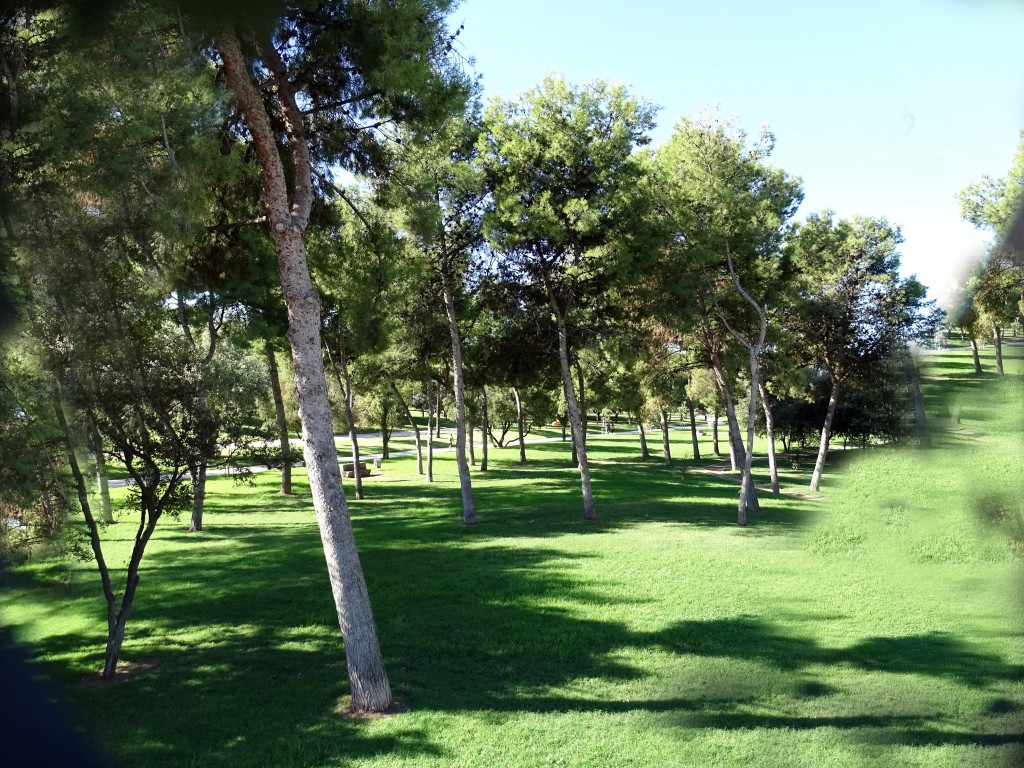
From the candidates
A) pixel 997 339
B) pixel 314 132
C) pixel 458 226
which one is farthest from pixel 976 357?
pixel 458 226

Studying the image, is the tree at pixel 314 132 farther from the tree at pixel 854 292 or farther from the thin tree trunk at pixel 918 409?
the thin tree trunk at pixel 918 409

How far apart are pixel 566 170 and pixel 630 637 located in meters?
13.2

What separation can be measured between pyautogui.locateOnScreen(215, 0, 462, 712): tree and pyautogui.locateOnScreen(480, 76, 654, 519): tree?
10810 millimetres

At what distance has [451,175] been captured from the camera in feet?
62.7

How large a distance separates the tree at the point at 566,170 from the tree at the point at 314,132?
1081 cm

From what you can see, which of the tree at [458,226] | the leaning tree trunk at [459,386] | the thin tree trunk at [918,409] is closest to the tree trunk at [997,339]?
the thin tree trunk at [918,409]

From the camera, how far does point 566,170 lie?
63.2 feet

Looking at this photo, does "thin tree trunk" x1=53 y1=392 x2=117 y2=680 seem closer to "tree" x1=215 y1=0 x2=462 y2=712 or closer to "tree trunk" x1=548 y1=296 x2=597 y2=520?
"tree" x1=215 y1=0 x2=462 y2=712

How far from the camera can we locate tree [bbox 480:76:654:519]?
740 inches

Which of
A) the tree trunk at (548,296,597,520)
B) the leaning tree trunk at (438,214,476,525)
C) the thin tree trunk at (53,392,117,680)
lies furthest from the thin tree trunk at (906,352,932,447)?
the tree trunk at (548,296,597,520)

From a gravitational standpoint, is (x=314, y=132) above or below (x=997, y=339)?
above

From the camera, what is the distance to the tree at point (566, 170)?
1880cm

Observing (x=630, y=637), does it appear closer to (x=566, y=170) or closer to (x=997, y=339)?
(x=997, y=339)

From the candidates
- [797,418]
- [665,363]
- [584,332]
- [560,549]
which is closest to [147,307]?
[560,549]
